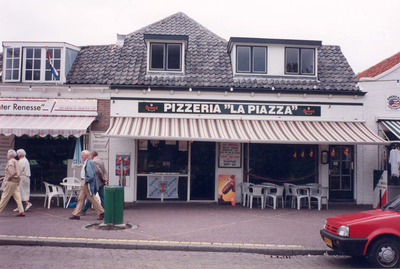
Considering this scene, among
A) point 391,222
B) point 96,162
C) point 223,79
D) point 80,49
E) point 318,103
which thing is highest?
point 80,49

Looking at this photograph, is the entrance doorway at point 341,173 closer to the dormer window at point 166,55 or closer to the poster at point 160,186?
the poster at point 160,186

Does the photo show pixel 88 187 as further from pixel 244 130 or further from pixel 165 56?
pixel 165 56

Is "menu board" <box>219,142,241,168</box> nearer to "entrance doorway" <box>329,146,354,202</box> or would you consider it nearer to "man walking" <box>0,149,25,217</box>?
"entrance doorway" <box>329,146,354,202</box>

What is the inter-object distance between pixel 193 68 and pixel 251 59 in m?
2.33

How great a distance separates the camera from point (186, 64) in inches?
568

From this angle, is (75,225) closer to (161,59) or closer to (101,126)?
(101,126)

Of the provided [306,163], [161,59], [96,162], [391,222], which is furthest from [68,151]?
[391,222]

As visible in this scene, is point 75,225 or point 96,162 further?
point 96,162

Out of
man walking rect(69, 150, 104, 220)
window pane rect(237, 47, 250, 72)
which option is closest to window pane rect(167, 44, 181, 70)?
window pane rect(237, 47, 250, 72)

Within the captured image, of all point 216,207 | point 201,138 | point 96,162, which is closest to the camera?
point 96,162

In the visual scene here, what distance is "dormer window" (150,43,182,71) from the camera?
553 inches

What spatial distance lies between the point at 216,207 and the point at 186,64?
228 inches

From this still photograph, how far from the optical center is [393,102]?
45.2ft

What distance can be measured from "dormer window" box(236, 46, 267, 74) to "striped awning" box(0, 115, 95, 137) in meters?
6.08
